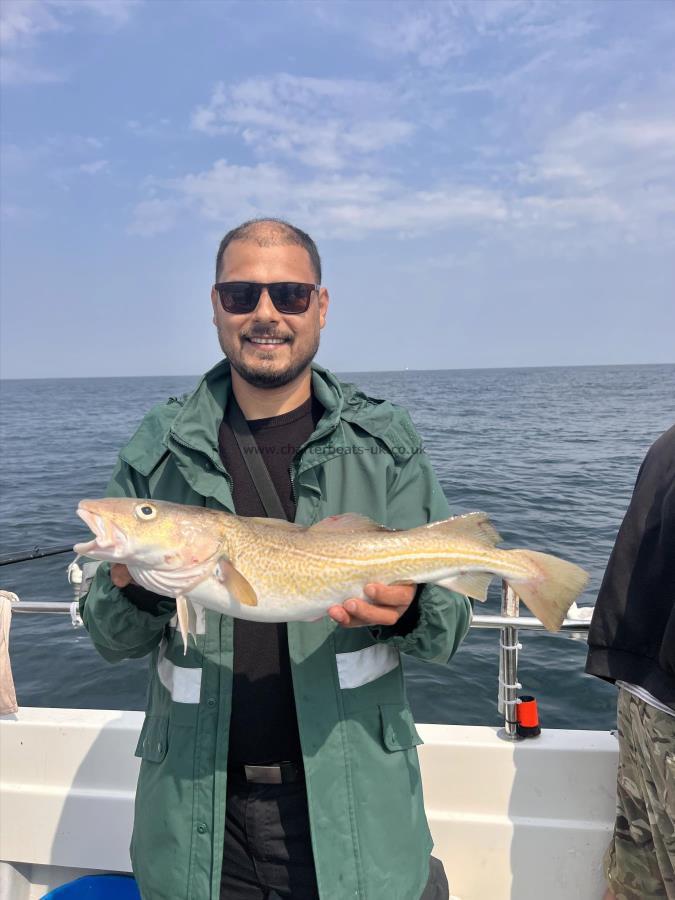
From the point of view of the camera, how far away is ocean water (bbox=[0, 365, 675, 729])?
7738 mm

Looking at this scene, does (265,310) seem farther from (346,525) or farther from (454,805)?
(454,805)

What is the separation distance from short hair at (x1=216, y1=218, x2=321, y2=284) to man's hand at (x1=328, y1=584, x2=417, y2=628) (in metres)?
1.52

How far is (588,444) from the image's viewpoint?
2616cm

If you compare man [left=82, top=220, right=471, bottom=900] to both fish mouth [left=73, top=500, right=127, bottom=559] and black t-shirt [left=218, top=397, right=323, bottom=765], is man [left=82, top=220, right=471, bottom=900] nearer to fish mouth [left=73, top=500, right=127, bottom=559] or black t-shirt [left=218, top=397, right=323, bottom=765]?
black t-shirt [left=218, top=397, right=323, bottom=765]

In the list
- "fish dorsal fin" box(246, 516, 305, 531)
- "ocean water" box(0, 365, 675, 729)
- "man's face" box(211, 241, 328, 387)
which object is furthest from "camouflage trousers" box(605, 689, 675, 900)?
"ocean water" box(0, 365, 675, 729)

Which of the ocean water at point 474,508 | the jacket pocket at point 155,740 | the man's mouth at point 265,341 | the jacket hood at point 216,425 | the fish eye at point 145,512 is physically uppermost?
the man's mouth at point 265,341

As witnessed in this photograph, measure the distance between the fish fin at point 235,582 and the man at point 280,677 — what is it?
196 millimetres

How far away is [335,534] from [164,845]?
1361 millimetres

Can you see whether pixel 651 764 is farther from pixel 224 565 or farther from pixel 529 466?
pixel 529 466

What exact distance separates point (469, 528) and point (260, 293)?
1378 mm

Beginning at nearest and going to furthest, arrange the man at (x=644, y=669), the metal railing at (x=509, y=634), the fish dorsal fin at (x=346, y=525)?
the fish dorsal fin at (x=346, y=525)
the man at (x=644, y=669)
the metal railing at (x=509, y=634)

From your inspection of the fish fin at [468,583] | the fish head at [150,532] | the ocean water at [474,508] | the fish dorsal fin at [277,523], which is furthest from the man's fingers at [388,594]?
the ocean water at [474,508]

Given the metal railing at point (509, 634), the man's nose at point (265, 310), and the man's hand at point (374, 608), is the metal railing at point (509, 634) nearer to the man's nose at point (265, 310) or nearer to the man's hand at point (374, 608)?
the man's hand at point (374, 608)

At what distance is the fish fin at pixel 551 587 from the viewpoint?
2.73m
